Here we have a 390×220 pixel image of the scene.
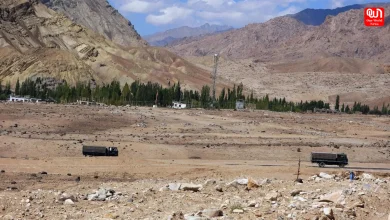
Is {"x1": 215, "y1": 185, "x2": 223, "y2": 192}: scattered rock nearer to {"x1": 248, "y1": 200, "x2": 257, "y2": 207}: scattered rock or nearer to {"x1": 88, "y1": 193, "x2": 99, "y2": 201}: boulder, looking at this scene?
{"x1": 248, "y1": 200, "x2": 257, "y2": 207}: scattered rock

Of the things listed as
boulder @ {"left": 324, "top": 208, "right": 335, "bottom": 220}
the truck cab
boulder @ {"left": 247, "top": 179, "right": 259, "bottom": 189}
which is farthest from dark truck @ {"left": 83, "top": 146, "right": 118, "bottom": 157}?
boulder @ {"left": 324, "top": 208, "right": 335, "bottom": 220}

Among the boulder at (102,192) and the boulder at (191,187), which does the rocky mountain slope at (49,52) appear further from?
the boulder at (191,187)

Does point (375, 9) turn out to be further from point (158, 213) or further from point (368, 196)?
point (158, 213)

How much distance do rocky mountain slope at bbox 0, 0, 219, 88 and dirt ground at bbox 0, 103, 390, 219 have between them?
66.8 meters

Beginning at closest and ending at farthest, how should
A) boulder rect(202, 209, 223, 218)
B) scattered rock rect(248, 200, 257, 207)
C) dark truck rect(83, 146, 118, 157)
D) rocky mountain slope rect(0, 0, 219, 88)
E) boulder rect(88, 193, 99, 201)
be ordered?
boulder rect(202, 209, 223, 218) → scattered rock rect(248, 200, 257, 207) → boulder rect(88, 193, 99, 201) → dark truck rect(83, 146, 118, 157) → rocky mountain slope rect(0, 0, 219, 88)

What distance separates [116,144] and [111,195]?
3305 cm

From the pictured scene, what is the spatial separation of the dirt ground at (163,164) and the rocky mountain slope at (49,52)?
66.8m

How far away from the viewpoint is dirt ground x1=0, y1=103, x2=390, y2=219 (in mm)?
15234

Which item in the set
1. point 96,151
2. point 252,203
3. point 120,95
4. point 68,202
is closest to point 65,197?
point 68,202

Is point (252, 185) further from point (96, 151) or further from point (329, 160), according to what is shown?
point (329, 160)

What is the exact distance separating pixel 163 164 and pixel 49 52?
129m

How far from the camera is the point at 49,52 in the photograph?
161500 millimetres

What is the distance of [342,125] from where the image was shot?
97.2m

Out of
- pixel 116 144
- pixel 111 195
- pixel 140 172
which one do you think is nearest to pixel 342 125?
pixel 116 144
